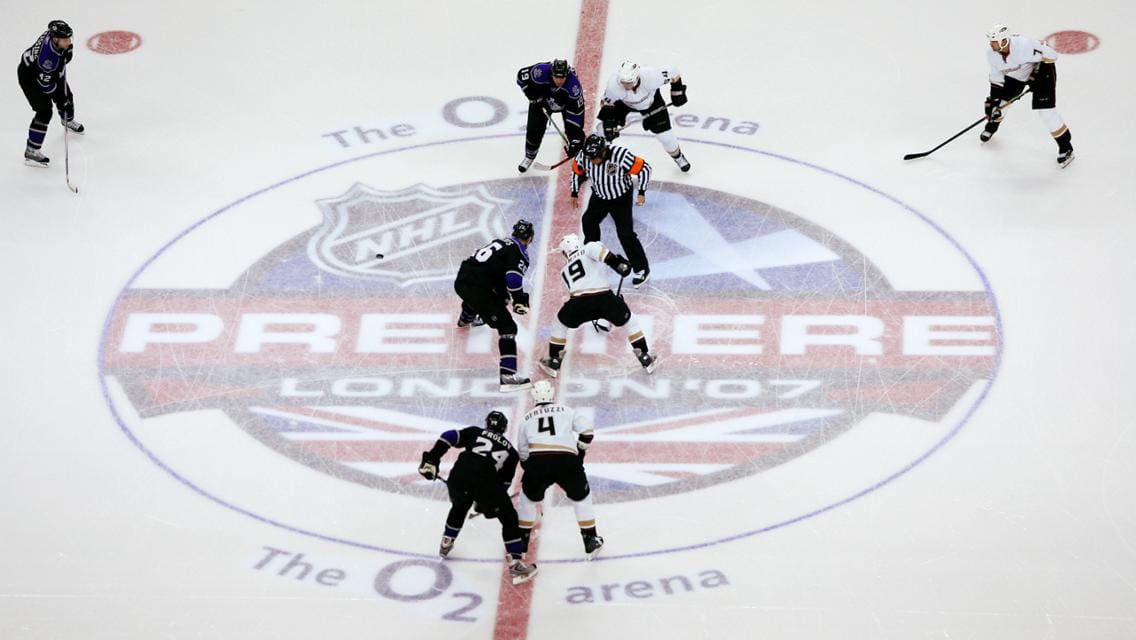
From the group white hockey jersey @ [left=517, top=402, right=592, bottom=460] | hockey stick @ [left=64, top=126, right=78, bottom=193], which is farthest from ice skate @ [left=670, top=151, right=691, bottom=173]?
hockey stick @ [left=64, top=126, right=78, bottom=193]

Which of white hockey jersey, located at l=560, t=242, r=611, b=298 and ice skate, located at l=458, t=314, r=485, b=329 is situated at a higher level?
white hockey jersey, located at l=560, t=242, r=611, b=298

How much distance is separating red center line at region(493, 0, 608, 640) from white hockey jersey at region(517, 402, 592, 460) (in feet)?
1.84

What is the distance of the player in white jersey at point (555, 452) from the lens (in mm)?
8828

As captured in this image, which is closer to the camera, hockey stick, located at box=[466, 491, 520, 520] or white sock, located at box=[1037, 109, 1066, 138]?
hockey stick, located at box=[466, 491, 520, 520]

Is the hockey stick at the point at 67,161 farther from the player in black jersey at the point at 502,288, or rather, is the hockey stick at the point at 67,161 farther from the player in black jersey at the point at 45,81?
the player in black jersey at the point at 502,288

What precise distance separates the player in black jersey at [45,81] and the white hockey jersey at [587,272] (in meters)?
3.56

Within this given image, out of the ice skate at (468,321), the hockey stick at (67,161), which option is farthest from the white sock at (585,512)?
the hockey stick at (67,161)

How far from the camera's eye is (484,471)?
8688 mm

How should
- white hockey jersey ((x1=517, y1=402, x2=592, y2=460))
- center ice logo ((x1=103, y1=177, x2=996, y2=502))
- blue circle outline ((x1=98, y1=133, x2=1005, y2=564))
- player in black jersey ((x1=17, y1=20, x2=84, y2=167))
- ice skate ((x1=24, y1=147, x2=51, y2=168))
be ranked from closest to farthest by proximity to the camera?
white hockey jersey ((x1=517, y1=402, x2=592, y2=460))
blue circle outline ((x1=98, y1=133, x2=1005, y2=564))
center ice logo ((x1=103, y1=177, x2=996, y2=502))
player in black jersey ((x1=17, y1=20, x2=84, y2=167))
ice skate ((x1=24, y1=147, x2=51, y2=168))

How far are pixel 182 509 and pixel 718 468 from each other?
2.58 meters

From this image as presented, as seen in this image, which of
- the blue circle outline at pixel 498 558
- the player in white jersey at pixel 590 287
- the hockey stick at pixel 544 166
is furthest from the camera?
the hockey stick at pixel 544 166

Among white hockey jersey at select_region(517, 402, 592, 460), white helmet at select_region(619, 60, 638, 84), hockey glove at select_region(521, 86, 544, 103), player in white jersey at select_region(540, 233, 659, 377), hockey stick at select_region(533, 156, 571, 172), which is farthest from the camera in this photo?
hockey stick at select_region(533, 156, 571, 172)

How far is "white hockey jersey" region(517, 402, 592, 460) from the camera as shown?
8.82m

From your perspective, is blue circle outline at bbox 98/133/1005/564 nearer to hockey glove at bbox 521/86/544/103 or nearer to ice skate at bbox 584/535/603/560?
ice skate at bbox 584/535/603/560
